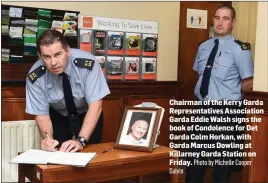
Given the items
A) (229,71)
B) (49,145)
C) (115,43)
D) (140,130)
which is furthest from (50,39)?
(229,71)

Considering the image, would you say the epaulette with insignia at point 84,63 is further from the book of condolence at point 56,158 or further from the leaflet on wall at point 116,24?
the leaflet on wall at point 116,24

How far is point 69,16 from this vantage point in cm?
271

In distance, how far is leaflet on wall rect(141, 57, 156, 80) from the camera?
3.14 metres

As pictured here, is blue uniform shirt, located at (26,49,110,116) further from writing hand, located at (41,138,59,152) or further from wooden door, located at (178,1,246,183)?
wooden door, located at (178,1,246,183)

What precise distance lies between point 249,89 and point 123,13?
48.5 inches

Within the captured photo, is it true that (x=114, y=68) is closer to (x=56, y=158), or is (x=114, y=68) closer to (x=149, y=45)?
(x=149, y=45)

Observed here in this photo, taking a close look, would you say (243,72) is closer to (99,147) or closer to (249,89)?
(249,89)

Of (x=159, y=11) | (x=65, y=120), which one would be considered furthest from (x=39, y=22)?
(x=159, y=11)

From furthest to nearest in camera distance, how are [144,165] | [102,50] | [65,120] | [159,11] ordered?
[159,11]
[102,50]
[65,120]
[144,165]

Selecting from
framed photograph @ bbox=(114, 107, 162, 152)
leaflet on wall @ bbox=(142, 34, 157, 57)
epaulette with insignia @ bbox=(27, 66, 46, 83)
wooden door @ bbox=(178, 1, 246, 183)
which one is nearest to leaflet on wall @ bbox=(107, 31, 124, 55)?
leaflet on wall @ bbox=(142, 34, 157, 57)

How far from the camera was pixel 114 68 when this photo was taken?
3.00 meters

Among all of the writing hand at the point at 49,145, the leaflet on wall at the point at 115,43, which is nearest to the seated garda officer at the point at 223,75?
the leaflet on wall at the point at 115,43

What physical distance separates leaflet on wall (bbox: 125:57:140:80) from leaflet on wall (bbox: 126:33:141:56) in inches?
2.1

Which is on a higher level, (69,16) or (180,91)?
(69,16)
